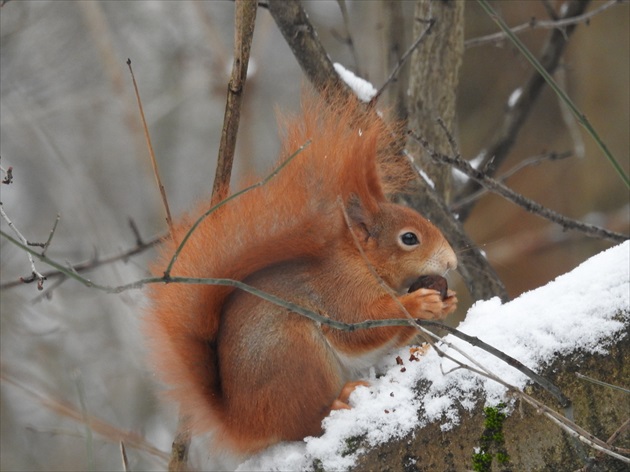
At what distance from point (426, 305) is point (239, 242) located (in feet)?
1.65

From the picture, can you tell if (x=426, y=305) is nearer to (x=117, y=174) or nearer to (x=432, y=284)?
(x=432, y=284)

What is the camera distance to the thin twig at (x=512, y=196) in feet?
6.64

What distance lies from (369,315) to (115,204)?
161 inches

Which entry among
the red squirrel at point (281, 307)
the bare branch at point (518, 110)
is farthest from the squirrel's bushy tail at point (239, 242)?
the bare branch at point (518, 110)

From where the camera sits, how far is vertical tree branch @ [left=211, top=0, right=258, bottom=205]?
6.33ft

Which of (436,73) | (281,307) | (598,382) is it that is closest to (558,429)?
(598,382)

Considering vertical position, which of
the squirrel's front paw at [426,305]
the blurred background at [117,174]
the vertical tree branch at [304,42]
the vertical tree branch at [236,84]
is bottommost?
the squirrel's front paw at [426,305]

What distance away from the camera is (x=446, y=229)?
8.61ft

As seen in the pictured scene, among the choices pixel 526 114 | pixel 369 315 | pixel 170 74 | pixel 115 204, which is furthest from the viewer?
pixel 170 74

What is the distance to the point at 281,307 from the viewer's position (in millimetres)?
1942

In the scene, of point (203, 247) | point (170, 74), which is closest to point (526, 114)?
point (203, 247)

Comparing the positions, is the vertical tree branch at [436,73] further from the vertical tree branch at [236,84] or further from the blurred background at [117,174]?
the blurred background at [117,174]

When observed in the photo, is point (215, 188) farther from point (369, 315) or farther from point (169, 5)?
point (169, 5)

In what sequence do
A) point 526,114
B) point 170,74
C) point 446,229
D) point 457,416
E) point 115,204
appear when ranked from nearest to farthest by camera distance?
point 457,416
point 446,229
point 526,114
point 115,204
point 170,74
